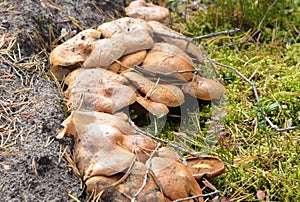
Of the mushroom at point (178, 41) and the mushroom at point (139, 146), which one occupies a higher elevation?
the mushroom at point (178, 41)

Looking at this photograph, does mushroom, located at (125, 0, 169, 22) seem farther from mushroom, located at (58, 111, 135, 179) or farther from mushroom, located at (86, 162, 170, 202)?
mushroom, located at (86, 162, 170, 202)

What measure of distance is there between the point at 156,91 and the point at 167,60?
0.27 meters

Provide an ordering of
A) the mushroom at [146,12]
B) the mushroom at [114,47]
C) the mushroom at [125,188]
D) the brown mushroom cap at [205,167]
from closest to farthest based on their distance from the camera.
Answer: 1. the mushroom at [125,188]
2. the brown mushroom cap at [205,167]
3. the mushroom at [114,47]
4. the mushroom at [146,12]

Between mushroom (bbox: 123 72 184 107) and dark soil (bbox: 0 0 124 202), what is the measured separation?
515mm

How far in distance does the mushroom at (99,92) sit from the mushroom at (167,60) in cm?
27

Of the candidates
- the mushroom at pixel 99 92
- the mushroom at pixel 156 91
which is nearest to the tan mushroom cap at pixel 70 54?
the mushroom at pixel 99 92

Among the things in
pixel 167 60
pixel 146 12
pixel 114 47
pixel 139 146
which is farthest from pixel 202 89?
pixel 146 12

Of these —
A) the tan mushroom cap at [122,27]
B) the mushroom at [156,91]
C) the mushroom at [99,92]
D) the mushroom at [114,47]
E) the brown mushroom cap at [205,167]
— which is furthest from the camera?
the tan mushroom cap at [122,27]

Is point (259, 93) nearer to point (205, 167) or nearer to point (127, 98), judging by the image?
point (205, 167)

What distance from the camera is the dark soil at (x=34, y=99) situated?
2693mm

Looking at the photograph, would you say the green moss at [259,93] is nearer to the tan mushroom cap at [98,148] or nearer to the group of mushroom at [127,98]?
the group of mushroom at [127,98]

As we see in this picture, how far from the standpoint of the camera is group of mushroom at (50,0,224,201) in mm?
2689

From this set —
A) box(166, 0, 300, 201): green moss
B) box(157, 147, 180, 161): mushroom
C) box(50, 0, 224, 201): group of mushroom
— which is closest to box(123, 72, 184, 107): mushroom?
box(50, 0, 224, 201): group of mushroom

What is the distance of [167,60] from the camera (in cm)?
342
